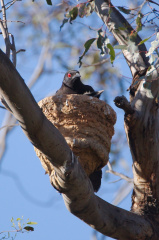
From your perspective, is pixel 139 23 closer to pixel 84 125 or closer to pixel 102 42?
pixel 102 42

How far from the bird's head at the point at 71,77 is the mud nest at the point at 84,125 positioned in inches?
60.1

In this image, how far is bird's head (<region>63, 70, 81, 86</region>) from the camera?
558 centimetres

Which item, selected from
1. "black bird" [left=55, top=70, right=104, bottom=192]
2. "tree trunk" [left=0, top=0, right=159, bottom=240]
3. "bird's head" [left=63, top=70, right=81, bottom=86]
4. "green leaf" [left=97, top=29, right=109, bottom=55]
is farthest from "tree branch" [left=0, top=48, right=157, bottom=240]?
"bird's head" [left=63, top=70, right=81, bottom=86]

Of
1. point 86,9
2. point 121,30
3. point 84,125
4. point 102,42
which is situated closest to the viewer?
point 84,125

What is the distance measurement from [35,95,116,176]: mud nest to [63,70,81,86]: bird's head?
1.53 meters

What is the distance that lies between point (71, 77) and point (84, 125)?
1.91m

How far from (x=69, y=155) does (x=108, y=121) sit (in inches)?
49.7

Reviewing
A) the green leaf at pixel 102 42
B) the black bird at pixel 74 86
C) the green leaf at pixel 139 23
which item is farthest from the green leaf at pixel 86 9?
the black bird at pixel 74 86

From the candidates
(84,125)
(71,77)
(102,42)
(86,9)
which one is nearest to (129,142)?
(84,125)

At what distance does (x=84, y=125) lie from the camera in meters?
3.87

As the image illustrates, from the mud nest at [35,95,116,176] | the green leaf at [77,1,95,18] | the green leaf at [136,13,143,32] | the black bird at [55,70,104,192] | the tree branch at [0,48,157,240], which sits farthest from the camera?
the black bird at [55,70,104,192]

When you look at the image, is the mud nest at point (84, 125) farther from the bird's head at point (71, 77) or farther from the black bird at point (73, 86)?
the bird's head at point (71, 77)

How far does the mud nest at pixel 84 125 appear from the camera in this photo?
368cm

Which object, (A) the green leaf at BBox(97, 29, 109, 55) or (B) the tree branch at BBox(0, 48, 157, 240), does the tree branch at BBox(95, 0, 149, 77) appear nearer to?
(A) the green leaf at BBox(97, 29, 109, 55)
